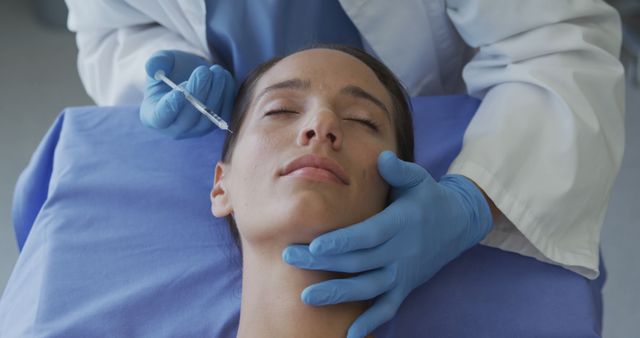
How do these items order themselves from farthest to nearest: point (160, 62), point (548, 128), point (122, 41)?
point (122, 41) → point (160, 62) → point (548, 128)

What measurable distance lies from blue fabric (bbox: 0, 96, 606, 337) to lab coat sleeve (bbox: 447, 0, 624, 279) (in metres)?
0.07

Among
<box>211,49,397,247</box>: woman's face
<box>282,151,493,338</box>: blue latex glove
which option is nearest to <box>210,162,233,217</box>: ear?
<box>211,49,397,247</box>: woman's face

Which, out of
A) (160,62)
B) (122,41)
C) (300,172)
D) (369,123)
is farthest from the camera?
(122,41)

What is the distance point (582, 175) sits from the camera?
1.31 metres

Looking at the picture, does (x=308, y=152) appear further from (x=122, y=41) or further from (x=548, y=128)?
(x=122, y=41)

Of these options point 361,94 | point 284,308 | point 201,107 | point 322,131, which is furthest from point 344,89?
point 284,308

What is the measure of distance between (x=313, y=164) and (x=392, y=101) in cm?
27

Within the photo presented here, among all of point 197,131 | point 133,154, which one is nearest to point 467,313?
point 197,131

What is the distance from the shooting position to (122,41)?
165 cm

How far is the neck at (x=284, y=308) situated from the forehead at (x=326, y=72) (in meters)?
0.29

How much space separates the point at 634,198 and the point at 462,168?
1.31 meters

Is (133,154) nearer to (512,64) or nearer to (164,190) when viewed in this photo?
(164,190)

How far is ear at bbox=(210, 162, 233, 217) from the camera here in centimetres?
128

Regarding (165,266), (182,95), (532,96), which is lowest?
(165,266)
